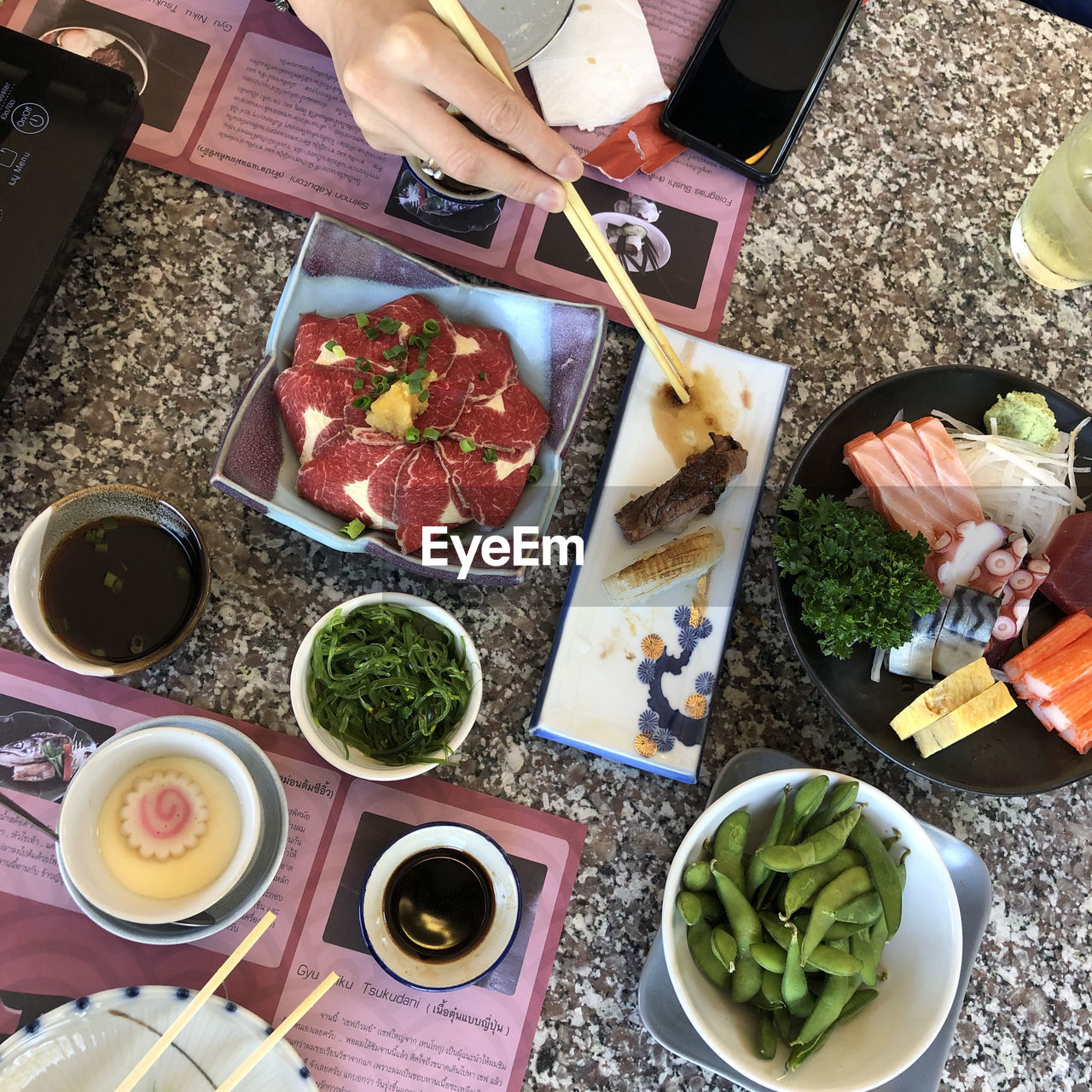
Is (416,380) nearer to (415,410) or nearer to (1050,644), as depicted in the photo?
(415,410)

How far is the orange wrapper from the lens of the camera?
1.50m

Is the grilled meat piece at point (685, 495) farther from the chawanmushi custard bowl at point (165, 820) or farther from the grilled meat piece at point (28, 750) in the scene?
the grilled meat piece at point (28, 750)

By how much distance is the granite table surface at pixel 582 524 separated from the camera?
4.26 feet

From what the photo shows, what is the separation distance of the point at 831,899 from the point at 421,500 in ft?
2.60

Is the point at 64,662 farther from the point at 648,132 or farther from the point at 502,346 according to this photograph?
the point at 648,132

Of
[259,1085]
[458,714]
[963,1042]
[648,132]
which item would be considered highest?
[648,132]

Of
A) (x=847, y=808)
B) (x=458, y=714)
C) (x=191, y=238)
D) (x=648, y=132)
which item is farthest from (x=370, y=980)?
(x=648, y=132)

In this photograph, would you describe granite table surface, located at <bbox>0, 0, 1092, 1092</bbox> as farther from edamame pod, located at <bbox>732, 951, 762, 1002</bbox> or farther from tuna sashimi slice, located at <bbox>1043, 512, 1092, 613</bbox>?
tuna sashimi slice, located at <bbox>1043, 512, 1092, 613</bbox>

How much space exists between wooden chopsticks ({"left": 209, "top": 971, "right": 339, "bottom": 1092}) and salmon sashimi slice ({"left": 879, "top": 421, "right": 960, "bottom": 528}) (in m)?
1.08

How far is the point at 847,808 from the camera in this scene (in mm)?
1180

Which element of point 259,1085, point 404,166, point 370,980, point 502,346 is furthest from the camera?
point 404,166

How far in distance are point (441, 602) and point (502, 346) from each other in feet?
1.38

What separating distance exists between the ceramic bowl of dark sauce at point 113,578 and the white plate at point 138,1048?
1.42 feet

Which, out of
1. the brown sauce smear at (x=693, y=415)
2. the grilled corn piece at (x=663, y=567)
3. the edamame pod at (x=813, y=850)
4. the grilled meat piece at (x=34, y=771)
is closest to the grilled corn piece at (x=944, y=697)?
the edamame pod at (x=813, y=850)
